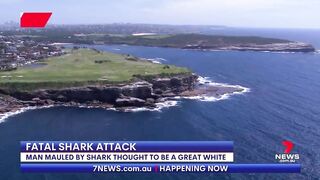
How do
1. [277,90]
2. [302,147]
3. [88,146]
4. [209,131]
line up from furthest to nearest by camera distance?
[277,90] → [209,131] → [302,147] → [88,146]

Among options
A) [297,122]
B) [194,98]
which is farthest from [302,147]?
[194,98]

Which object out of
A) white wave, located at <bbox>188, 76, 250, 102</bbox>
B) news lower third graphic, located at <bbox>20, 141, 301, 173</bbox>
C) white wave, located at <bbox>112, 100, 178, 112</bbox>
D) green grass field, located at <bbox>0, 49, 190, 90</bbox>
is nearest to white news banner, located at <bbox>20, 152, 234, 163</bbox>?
news lower third graphic, located at <bbox>20, 141, 301, 173</bbox>

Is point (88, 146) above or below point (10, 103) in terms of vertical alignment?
above

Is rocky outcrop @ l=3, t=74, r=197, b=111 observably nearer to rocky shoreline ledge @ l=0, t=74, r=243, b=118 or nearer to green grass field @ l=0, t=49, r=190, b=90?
rocky shoreline ledge @ l=0, t=74, r=243, b=118

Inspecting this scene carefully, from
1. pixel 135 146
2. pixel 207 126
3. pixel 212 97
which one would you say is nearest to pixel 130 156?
pixel 135 146

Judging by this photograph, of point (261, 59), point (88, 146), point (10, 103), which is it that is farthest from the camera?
point (261, 59)

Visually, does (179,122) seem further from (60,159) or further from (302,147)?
(60,159)

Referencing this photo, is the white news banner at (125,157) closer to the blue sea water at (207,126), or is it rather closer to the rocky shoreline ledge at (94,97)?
the blue sea water at (207,126)

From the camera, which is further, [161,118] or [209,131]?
[161,118]
